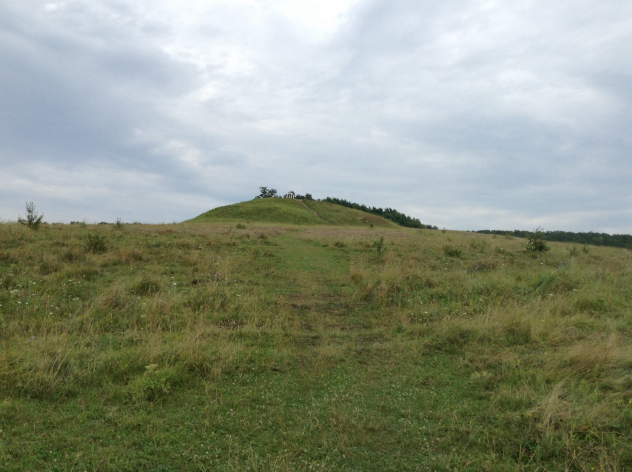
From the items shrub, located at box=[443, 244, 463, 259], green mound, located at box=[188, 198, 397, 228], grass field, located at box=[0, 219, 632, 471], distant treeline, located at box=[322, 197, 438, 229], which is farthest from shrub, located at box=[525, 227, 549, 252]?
distant treeline, located at box=[322, 197, 438, 229]

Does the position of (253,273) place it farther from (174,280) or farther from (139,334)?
(139,334)

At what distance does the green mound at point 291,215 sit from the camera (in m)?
54.2

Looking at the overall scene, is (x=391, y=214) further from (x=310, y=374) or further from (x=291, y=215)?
(x=310, y=374)

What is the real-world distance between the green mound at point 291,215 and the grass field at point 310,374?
42.1 metres

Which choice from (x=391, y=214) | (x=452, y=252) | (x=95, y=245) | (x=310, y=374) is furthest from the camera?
(x=391, y=214)

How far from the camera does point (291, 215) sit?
57000 mm

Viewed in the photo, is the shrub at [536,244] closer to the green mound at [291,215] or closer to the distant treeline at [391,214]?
the green mound at [291,215]

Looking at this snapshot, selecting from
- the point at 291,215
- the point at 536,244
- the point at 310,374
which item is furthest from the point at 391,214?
the point at 310,374

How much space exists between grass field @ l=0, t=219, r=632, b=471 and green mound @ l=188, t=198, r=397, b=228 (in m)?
42.1

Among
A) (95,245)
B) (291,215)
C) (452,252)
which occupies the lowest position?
(95,245)

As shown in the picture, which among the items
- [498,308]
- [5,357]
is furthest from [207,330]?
[498,308]

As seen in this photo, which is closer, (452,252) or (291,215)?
(452,252)

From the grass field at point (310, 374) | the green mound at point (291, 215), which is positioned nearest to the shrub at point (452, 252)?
the grass field at point (310, 374)

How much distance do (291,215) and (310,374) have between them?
51.9m
